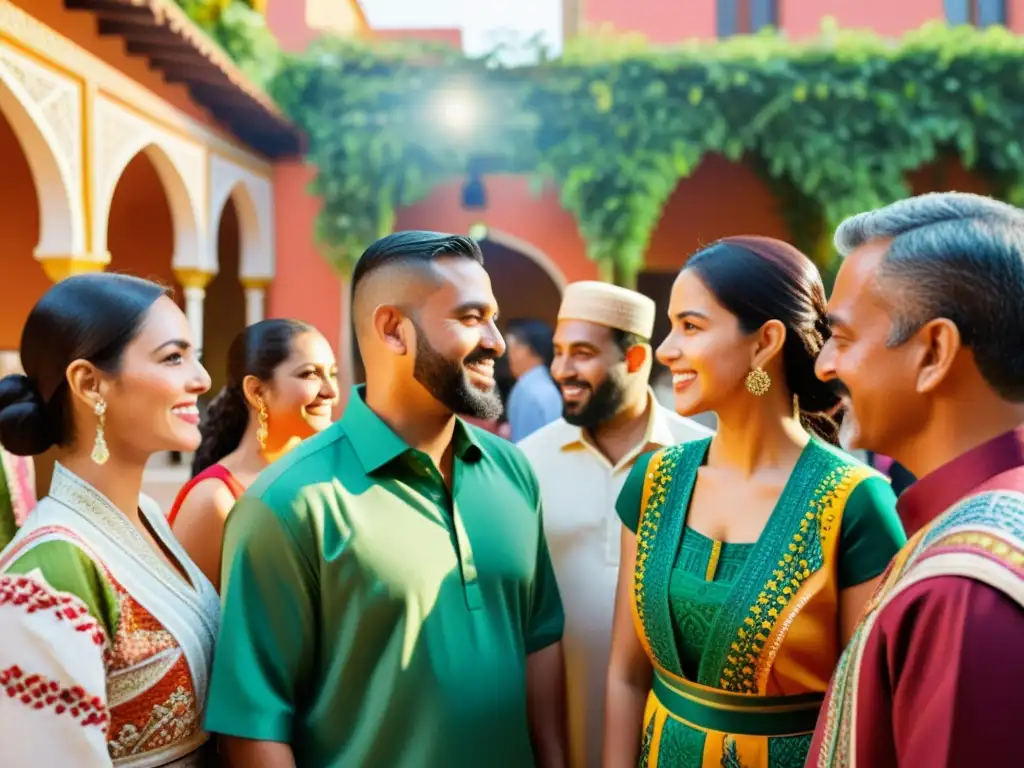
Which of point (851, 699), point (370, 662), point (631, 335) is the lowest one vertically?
point (370, 662)

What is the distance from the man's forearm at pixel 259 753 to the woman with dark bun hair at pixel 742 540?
2.41 feet

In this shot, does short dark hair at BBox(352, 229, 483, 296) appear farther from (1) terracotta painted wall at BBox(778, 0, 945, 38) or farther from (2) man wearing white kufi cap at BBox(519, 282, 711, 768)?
(1) terracotta painted wall at BBox(778, 0, 945, 38)

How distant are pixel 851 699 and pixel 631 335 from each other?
2005mm

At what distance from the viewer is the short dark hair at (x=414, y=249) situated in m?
1.99

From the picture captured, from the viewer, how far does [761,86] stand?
8656mm

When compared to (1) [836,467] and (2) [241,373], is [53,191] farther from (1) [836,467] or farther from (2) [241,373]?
(1) [836,467]

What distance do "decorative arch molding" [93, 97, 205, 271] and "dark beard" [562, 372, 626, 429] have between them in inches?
170

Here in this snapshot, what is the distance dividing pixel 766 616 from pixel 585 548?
1.07m

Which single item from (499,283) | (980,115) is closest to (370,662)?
(980,115)

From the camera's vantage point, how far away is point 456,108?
8.81 m

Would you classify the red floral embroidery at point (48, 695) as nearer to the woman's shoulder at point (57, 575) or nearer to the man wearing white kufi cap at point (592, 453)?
the woman's shoulder at point (57, 575)

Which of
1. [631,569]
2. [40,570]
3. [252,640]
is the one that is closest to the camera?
[40,570]

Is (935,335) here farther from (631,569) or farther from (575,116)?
(575,116)

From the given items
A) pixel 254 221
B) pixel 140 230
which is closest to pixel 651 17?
pixel 254 221
